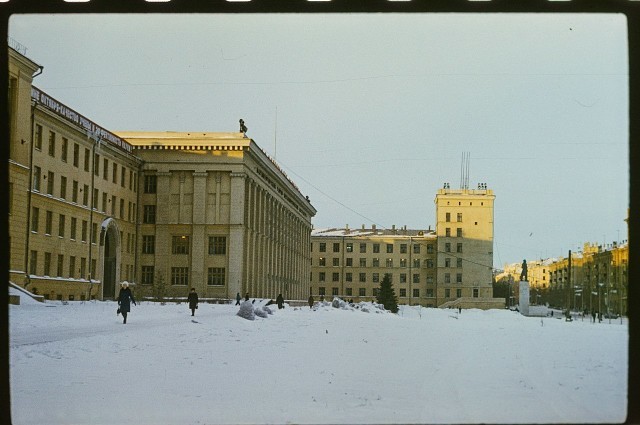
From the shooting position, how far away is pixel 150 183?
67.9 metres

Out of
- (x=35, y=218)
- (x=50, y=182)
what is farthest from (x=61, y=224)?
(x=50, y=182)

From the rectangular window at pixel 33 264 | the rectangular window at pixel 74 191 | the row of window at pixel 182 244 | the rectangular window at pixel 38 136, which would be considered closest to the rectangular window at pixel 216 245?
the row of window at pixel 182 244

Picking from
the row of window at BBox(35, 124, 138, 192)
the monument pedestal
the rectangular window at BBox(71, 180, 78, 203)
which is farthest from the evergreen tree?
the rectangular window at BBox(71, 180, 78, 203)

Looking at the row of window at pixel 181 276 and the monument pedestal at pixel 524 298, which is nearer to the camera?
the monument pedestal at pixel 524 298

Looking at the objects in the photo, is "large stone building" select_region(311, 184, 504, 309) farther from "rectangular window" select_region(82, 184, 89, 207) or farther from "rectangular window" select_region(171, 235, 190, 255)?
"rectangular window" select_region(82, 184, 89, 207)

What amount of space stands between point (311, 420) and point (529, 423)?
2487 millimetres

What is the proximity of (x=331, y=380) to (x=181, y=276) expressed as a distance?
57991 mm

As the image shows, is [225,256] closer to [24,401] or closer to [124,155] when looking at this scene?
[124,155]

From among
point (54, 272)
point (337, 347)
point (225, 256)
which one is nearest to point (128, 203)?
point (225, 256)

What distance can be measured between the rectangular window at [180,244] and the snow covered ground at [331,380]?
50.1 metres

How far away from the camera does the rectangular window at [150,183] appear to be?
67.5 meters

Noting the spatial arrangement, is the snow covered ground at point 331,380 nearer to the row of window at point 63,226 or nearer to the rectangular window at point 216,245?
the row of window at point 63,226

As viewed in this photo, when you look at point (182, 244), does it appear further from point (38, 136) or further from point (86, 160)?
point (38, 136)
